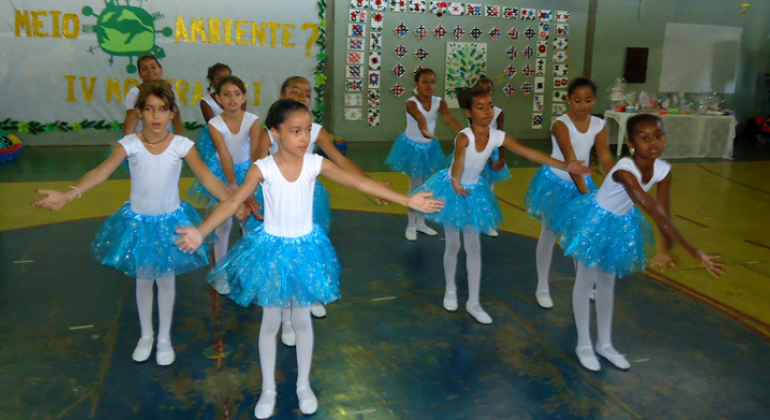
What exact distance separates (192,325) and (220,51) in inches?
257

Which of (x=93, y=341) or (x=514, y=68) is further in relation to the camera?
(x=514, y=68)

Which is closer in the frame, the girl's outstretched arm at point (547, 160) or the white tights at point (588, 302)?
the white tights at point (588, 302)

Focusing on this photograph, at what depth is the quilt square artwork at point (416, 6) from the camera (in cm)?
917

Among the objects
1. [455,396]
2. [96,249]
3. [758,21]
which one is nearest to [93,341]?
[96,249]

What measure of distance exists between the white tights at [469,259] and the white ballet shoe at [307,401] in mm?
1181

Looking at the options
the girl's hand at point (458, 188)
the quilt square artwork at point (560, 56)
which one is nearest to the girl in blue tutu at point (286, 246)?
the girl's hand at point (458, 188)

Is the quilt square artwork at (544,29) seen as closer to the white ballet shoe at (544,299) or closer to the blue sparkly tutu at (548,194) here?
the blue sparkly tutu at (548,194)

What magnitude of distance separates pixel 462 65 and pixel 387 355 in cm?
771

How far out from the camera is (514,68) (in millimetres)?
10000

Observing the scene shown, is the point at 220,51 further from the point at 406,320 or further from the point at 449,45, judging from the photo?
the point at 406,320

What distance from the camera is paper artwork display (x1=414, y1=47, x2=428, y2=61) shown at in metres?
9.41

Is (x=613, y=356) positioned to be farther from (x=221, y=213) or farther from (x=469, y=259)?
(x=221, y=213)

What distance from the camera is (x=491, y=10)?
9602 millimetres

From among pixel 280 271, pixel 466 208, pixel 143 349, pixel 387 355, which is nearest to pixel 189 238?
pixel 280 271
